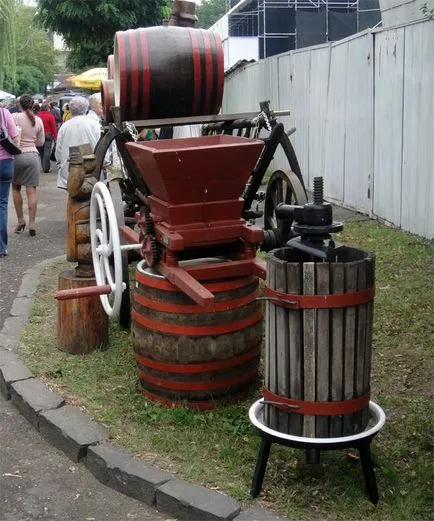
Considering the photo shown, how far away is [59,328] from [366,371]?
9.42ft

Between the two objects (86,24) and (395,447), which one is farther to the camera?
(86,24)

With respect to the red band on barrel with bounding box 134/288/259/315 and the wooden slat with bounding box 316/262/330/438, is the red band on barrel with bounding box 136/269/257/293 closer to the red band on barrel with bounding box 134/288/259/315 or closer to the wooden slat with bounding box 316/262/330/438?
the red band on barrel with bounding box 134/288/259/315

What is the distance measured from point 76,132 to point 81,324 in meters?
4.53

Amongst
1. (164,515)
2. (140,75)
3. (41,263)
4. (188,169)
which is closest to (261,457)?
(164,515)

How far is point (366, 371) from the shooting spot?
11.4ft

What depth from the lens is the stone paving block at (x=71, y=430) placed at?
4.25 metres

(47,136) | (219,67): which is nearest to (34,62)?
(47,136)

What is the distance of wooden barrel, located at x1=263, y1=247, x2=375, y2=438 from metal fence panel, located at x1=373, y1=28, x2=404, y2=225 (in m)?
6.25

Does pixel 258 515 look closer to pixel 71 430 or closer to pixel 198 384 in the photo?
pixel 198 384

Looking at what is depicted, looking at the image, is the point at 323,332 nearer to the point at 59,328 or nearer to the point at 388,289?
the point at 59,328

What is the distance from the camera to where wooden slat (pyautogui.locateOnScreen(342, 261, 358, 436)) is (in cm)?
329

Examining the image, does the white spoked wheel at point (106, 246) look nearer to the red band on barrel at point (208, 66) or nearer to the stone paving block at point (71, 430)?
the stone paving block at point (71, 430)

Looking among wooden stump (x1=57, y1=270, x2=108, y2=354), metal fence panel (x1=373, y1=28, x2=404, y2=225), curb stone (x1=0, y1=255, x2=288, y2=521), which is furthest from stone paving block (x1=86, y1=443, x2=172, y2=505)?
metal fence panel (x1=373, y1=28, x2=404, y2=225)

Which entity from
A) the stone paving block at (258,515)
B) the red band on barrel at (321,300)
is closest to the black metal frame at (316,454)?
the stone paving block at (258,515)
